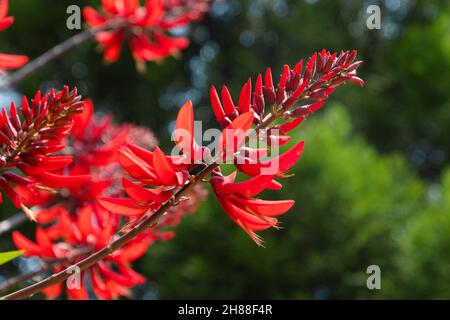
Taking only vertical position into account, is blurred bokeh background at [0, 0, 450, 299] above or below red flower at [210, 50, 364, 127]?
above

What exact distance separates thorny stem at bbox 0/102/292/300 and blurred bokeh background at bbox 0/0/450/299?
3701 millimetres

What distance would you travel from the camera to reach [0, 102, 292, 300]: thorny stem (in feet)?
2.36

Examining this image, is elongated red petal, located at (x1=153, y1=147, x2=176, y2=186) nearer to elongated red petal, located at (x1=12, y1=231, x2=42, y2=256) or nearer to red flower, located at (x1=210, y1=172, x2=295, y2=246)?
red flower, located at (x1=210, y1=172, x2=295, y2=246)

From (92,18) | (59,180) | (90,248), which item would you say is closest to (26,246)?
(90,248)

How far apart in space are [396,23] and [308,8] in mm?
1275

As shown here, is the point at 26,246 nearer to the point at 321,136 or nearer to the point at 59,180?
the point at 59,180

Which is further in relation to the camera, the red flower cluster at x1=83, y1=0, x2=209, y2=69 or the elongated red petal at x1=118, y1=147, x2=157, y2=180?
the red flower cluster at x1=83, y1=0, x2=209, y2=69

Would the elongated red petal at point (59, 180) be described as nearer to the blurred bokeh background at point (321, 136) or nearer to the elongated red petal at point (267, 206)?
the elongated red petal at point (267, 206)

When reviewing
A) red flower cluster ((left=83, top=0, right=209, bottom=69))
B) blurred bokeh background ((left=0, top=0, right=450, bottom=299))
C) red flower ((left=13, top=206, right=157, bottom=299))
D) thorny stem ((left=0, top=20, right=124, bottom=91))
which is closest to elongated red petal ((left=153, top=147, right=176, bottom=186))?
red flower ((left=13, top=206, right=157, bottom=299))

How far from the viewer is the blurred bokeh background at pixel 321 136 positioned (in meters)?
4.70

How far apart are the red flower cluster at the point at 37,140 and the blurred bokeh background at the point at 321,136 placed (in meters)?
3.70

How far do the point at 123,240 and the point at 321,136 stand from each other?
4489 millimetres

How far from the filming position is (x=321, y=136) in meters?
5.13
